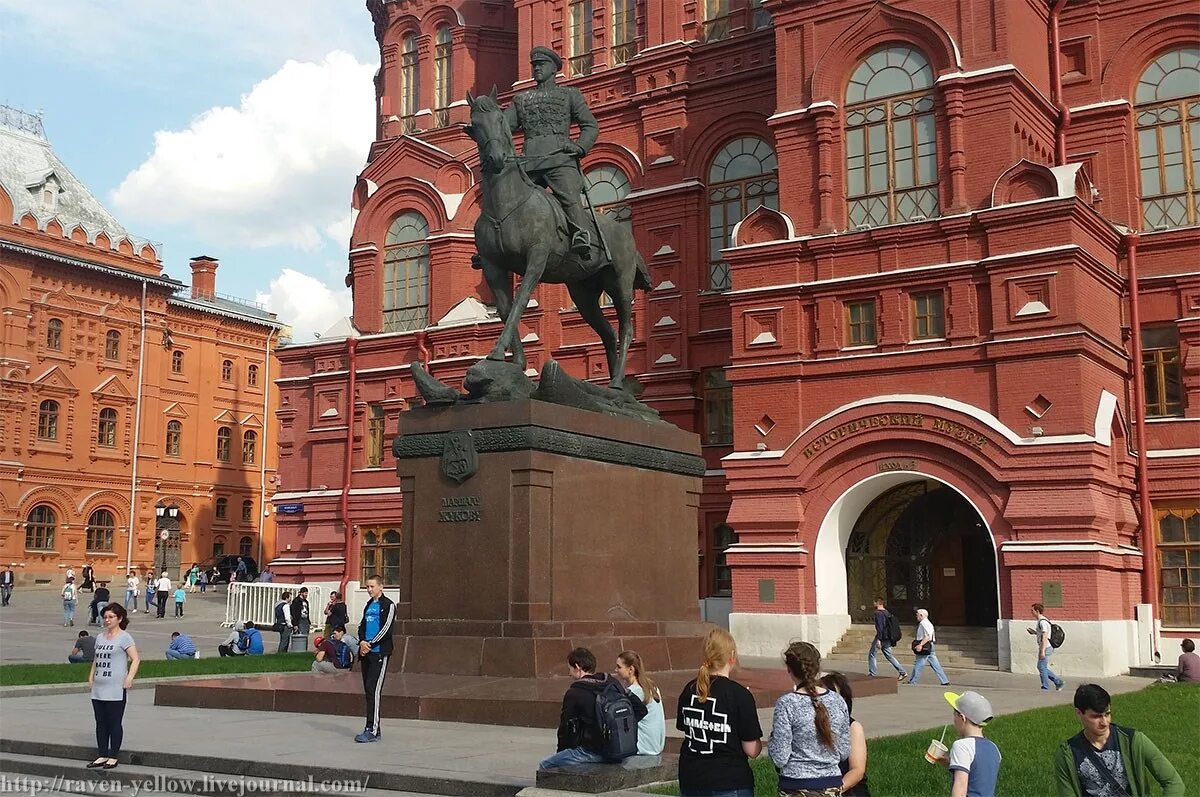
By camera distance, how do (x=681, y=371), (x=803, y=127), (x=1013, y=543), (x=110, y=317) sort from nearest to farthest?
1. (x=1013, y=543)
2. (x=803, y=127)
3. (x=681, y=371)
4. (x=110, y=317)

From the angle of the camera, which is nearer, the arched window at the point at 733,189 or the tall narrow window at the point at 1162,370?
the tall narrow window at the point at 1162,370

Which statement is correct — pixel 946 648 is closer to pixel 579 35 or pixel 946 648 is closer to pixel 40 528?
pixel 579 35

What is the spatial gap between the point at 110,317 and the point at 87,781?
47.0 metres

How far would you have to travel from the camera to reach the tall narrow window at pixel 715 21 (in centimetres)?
3209

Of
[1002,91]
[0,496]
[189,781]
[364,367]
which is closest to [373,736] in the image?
[189,781]

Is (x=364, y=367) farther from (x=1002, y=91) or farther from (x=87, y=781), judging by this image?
(x=87, y=781)

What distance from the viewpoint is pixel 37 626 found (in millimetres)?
34594

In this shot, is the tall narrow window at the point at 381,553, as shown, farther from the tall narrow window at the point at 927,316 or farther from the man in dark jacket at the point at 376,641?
the man in dark jacket at the point at 376,641

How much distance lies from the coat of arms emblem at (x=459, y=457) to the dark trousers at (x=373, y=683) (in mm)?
2313

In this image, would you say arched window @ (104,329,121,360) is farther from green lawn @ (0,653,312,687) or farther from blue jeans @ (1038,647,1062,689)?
blue jeans @ (1038,647,1062,689)

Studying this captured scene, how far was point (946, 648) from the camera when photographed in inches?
965

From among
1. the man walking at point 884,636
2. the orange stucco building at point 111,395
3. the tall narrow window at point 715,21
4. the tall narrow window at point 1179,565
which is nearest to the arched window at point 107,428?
the orange stucco building at point 111,395

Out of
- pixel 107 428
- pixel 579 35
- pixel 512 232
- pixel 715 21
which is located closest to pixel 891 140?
pixel 715 21

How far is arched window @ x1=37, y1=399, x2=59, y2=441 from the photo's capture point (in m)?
49.7
